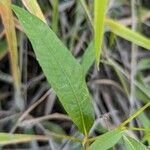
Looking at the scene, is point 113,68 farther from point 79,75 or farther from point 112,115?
point 79,75

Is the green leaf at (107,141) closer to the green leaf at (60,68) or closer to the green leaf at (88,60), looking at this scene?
the green leaf at (60,68)

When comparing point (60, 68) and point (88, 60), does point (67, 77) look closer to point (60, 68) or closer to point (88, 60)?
point (60, 68)

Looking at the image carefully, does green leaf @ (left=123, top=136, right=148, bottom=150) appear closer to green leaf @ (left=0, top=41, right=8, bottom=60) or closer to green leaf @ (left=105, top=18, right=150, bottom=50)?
green leaf @ (left=105, top=18, right=150, bottom=50)

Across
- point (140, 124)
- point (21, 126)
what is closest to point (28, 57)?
point (21, 126)

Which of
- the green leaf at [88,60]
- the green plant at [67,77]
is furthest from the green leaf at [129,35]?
the green plant at [67,77]

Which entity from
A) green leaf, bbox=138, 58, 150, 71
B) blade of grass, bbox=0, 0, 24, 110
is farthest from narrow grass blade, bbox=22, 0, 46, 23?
green leaf, bbox=138, 58, 150, 71

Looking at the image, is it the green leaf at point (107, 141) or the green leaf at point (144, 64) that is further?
the green leaf at point (144, 64)
